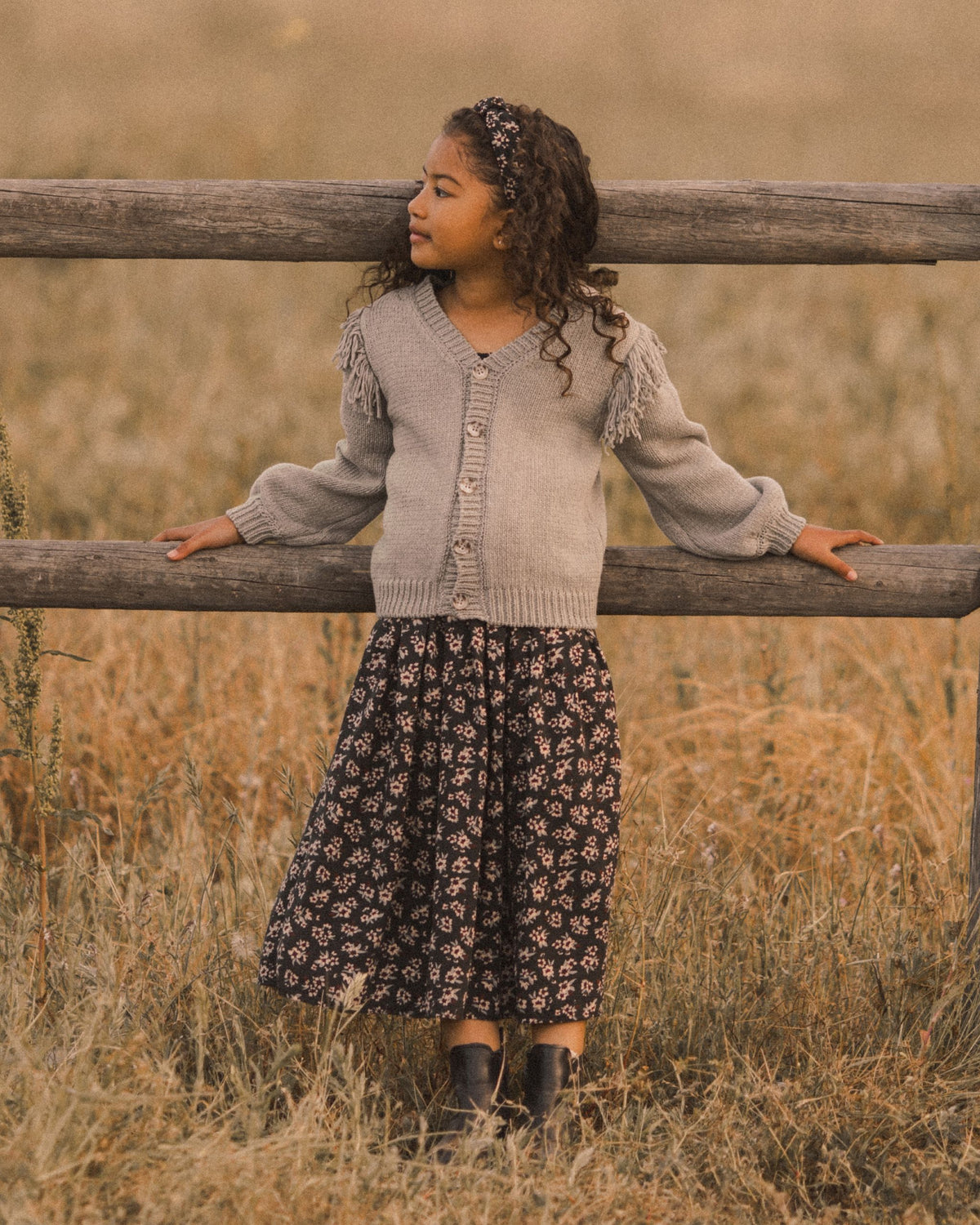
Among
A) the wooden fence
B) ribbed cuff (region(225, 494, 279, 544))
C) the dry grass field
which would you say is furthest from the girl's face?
the dry grass field

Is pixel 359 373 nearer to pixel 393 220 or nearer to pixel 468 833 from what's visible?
pixel 393 220

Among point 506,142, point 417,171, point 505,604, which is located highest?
point 417,171

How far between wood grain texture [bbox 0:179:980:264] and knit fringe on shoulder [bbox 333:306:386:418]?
0.14m

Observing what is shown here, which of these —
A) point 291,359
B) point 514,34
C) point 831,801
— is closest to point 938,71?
point 514,34

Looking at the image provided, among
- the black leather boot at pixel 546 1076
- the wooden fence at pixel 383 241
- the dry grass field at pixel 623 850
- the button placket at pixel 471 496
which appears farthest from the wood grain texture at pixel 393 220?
the black leather boot at pixel 546 1076

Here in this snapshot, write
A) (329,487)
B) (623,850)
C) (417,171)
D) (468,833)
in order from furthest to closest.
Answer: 1. (417,171)
2. (623,850)
3. (329,487)
4. (468,833)

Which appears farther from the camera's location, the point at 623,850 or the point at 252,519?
the point at 623,850

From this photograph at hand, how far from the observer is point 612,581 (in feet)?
8.04

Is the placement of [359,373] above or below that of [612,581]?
above

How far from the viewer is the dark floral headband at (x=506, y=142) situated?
225 centimetres

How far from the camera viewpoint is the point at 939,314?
7785mm

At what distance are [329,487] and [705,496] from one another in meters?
0.67

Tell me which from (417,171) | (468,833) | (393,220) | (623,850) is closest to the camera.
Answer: (468,833)

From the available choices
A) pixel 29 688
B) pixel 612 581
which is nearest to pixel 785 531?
pixel 612 581
